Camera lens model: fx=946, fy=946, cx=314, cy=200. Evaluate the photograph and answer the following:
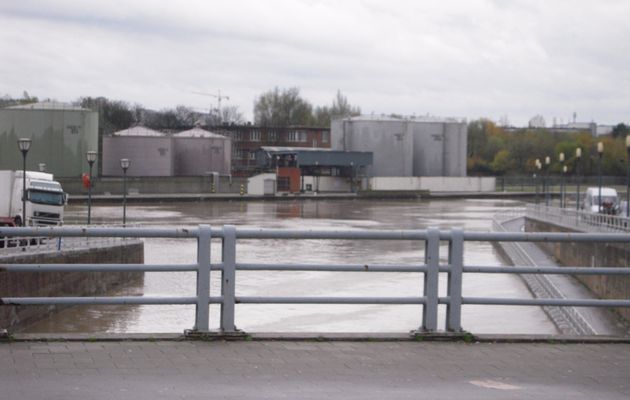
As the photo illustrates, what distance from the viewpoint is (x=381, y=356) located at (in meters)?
8.39

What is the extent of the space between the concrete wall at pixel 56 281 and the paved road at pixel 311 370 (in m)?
11.4

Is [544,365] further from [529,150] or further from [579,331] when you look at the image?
[529,150]

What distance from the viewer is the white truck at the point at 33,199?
40375 millimetres

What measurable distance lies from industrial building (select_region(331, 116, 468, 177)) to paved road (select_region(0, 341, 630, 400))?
105435 mm

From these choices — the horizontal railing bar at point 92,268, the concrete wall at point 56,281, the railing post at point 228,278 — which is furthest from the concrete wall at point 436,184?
the horizontal railing bar at point 92,268

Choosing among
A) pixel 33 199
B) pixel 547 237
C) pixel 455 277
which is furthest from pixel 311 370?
pixel 33 199

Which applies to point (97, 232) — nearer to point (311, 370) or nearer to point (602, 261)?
point (311, 370)

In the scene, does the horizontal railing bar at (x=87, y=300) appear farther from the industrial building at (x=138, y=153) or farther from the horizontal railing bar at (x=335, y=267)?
the industrial building at (x=138, y=153)

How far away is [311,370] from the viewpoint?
25.5 feet

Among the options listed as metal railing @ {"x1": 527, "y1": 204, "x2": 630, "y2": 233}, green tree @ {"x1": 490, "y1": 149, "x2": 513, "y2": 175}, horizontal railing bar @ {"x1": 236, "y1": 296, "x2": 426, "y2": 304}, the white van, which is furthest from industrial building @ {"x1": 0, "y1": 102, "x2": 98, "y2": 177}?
horizontal railing bar @ {"x1": 236, "y1": 296, "x2": 426, "y2": 304}

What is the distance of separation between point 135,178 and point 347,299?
91.1 metres

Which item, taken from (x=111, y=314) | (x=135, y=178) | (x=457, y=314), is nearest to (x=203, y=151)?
(x=135, y=178)

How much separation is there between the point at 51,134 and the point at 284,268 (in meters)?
86.7

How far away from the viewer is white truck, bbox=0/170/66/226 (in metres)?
40.4
